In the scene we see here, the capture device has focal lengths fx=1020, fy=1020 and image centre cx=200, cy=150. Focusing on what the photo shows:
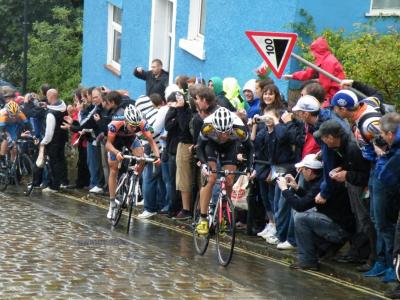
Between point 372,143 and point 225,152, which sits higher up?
point 372,143

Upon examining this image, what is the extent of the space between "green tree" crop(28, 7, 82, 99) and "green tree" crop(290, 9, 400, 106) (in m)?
12.2

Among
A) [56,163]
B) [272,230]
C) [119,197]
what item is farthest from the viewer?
[56,163]

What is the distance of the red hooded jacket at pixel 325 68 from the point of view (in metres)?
14.3

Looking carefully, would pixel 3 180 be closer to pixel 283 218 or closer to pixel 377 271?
pixel 283 218

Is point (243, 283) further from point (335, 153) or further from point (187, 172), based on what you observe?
point (187, 172)

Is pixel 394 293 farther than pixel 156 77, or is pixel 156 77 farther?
pixel 156 77

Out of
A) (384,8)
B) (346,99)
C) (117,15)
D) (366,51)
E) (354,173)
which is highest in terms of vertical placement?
(117,15)

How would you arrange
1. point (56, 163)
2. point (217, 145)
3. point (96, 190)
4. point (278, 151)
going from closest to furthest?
point (217, 145) → point (278, 151) → point (96, 190) → point (56, 163)

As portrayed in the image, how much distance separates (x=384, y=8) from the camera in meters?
16.8

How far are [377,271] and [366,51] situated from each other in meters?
3.99

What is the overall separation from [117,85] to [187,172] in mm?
9396

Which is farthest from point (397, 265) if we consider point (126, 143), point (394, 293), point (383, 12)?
point (383, 12)

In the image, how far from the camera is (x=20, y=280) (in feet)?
34.5

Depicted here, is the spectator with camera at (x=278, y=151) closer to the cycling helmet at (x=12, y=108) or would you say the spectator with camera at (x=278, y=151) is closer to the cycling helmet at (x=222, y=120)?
the cycling helmet at (x=222, y=120)
